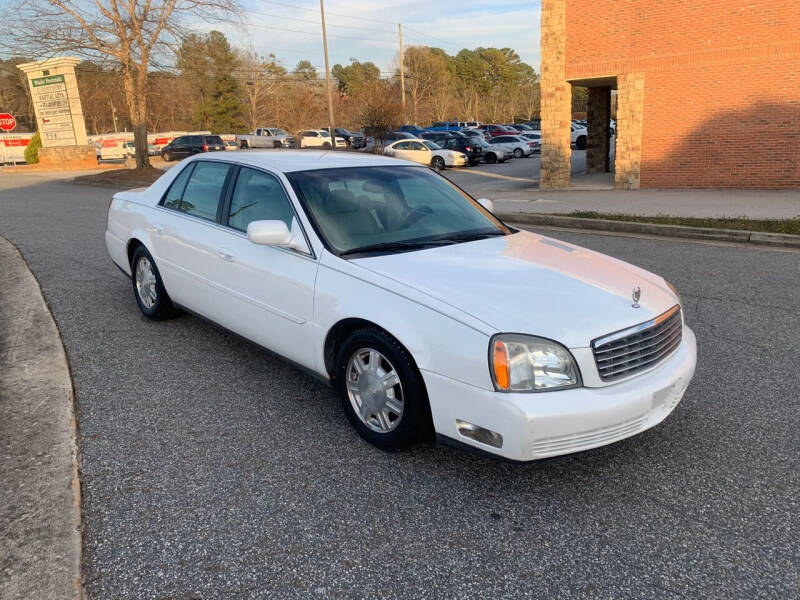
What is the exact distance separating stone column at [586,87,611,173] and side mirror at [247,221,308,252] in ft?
69.5

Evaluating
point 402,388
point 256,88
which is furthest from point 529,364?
point 256,88

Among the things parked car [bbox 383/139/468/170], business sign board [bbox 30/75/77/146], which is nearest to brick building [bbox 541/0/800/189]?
parked car [bbox 383/139/468/170]

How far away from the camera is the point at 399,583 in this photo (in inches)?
97.3

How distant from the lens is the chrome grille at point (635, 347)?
294 centimetres

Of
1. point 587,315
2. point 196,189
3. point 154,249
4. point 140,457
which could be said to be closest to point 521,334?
point 587,315

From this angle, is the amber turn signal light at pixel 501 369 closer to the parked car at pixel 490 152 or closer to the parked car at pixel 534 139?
the parked car at pixel 490 152

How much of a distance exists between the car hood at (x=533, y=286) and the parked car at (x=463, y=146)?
2812 centimetres

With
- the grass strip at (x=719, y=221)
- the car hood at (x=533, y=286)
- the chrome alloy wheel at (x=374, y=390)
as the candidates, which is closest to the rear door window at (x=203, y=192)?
the car hood at (x=533, y=286)

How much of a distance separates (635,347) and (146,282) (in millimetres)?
4328

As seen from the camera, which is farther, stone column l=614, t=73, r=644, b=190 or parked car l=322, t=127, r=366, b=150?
parked car l=322, t=127, r=366, b=150

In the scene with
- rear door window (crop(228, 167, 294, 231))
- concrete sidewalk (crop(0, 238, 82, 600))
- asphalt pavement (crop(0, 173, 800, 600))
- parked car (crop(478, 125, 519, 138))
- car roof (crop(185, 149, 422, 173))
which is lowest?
asphalt pavement (crop(0, 173, 800, 600))

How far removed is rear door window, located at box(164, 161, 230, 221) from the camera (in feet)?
15.5

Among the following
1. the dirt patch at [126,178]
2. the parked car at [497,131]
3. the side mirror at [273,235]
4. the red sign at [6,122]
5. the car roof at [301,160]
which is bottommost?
the dirt patch at [126,178]

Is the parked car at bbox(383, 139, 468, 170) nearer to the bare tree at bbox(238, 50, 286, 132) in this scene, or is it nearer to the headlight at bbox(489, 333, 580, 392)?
the headlight at bbox(489, 333, 580, 392)
